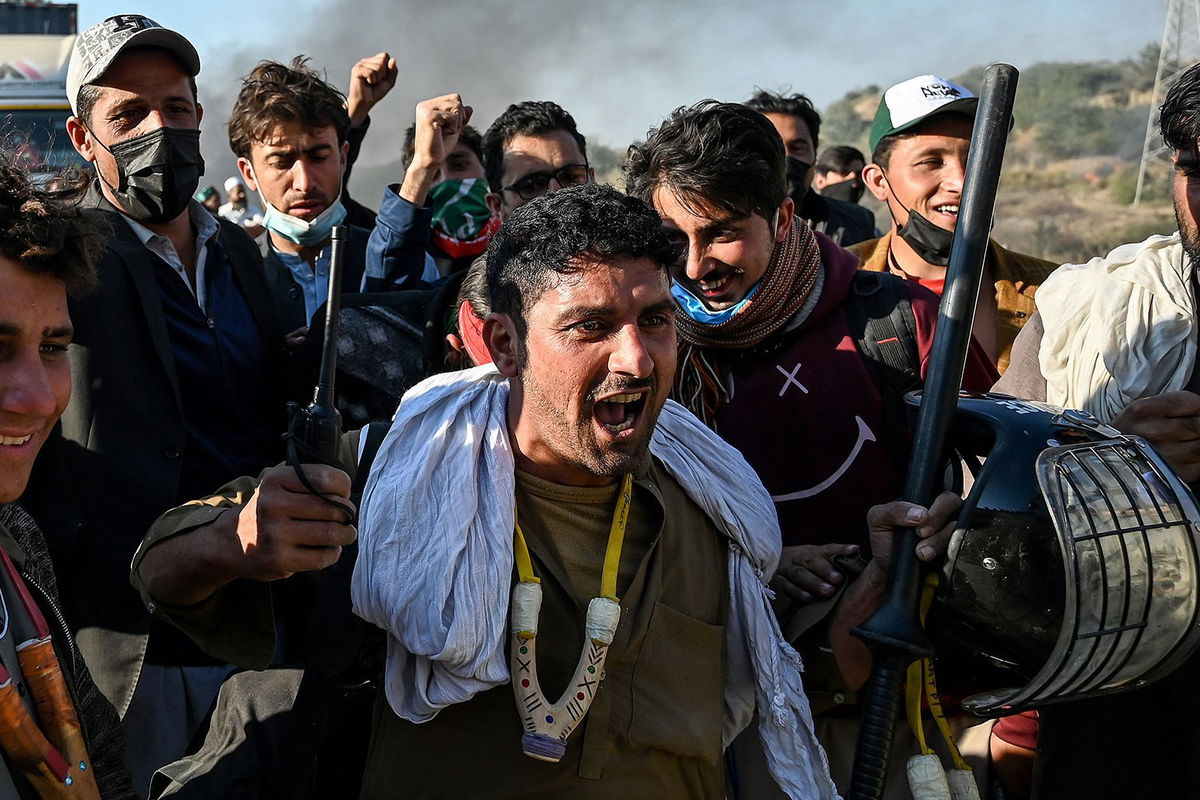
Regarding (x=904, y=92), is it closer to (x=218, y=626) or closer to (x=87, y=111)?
(x=87, y=111)

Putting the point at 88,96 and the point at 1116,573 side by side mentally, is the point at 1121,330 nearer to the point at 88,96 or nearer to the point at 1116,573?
the point at 1116,573

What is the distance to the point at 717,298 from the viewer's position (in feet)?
10.7

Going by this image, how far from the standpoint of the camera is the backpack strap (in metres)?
3.21

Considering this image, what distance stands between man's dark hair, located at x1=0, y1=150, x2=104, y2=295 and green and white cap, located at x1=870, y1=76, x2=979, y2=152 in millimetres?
2812

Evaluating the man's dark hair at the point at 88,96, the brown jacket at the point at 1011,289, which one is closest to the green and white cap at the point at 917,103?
the brown jacket at the point at 1011,289

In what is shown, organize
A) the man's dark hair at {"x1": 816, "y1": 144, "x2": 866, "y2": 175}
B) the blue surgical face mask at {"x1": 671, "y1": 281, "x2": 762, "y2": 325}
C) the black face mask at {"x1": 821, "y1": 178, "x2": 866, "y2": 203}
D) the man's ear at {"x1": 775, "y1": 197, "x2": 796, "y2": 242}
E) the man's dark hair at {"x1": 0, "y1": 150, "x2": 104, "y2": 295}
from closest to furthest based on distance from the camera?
1. the man's dark hair at {"x1": 0, "y1": 150, "x2": 104, "y2": 295}
2. the blue surgical face mask at {"x1": 671, "y1": 281, "x2": 762, "y2": 325}
3. the man's ear at {"x1": 775, "y1": 197, "x2": 796, "y2": 242}
4. the black face mask at {"x1": 821, "y1": 178, "x2": 866, "y2": 203}
5. the man's dark hair at {"x1": 816, "y1": 144, "x2": 866, "y2": 175}

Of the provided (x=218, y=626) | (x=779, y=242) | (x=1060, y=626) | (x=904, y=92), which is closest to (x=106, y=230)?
(x=218, y=626)

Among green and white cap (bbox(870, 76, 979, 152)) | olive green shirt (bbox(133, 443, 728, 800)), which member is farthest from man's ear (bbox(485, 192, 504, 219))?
olive green shirt (bbox(133, 443, 728, 800))

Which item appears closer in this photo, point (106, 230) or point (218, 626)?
point (218, 626)

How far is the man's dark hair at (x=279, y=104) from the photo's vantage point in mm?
4543

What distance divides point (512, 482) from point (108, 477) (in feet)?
3.96

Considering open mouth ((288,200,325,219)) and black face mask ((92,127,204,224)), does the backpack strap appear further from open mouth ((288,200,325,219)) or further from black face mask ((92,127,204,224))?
open mouth ((288,200,325,219))

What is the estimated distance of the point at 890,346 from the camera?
325 centimetres

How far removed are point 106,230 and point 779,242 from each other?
167 cm
